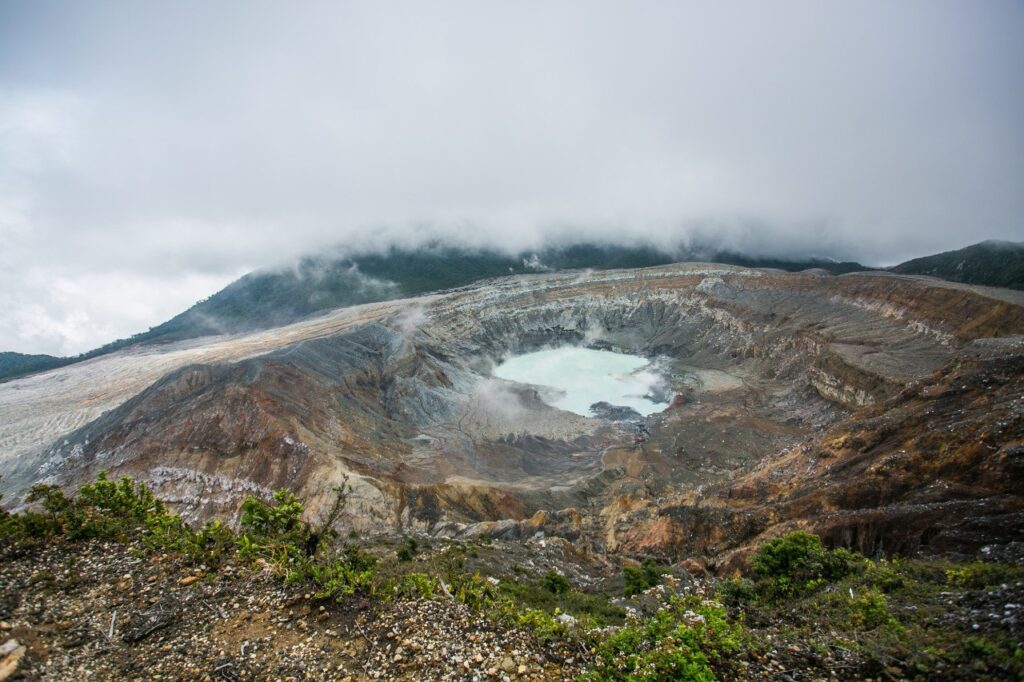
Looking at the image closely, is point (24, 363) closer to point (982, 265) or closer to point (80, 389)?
point (80, 389)

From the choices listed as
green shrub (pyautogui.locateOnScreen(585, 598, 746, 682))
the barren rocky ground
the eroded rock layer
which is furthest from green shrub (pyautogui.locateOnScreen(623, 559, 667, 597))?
green shrub (pyautogui.locateOnScreen(585, 598, 746, 682))

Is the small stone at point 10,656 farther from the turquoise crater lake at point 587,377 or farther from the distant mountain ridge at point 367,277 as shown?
the distant mountain ridge at point 367,277

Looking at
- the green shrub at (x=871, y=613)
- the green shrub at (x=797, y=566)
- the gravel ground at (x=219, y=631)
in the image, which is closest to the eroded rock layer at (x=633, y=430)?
the green shrub at (x=797, y=566)

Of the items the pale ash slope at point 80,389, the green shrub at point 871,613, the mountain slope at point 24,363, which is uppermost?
the mountain slope at point 24,363

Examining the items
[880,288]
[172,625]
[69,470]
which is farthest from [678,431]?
[69,470]

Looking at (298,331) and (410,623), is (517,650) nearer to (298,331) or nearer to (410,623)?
(410,623)

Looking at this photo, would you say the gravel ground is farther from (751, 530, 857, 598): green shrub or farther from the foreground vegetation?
(751, 530, 857, 598): green shrub
